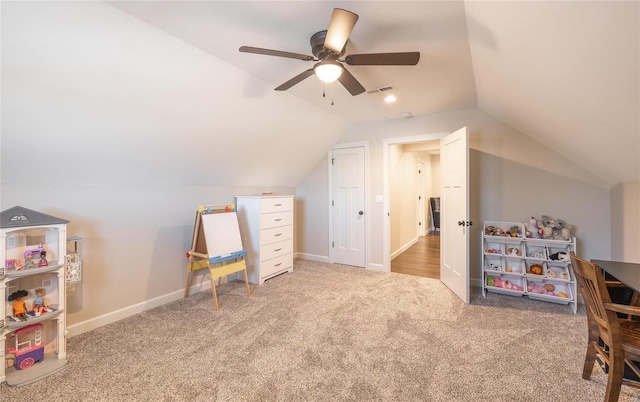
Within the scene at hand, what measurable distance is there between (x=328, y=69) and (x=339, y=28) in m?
0.36

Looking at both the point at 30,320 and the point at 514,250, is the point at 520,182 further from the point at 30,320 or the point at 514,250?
the point at 30,320

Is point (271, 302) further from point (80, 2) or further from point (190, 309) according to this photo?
point (80, 2)

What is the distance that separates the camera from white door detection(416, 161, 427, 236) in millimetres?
6923

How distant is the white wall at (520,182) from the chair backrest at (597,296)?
1.94m

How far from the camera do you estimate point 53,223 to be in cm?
199

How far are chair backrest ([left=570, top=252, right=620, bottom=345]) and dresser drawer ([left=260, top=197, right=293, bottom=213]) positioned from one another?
315 centimetres

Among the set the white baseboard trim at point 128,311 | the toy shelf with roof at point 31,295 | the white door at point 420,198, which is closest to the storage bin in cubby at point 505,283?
the white baseboard trim at point 128,311

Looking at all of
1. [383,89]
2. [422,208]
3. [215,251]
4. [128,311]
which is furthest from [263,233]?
[422,208]

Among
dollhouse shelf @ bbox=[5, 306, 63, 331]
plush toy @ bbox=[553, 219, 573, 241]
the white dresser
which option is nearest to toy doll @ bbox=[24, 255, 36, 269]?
dollhouse shelf @ bbox=[5, 306, 63, 331]

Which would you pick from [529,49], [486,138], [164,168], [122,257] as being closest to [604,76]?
[529,49]

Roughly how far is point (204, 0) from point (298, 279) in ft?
10.7

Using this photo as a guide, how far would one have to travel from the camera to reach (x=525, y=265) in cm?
313

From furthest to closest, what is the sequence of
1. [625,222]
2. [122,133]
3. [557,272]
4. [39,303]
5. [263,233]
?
1. [263,233]
2. [557,272]
3. [625,222]
4. [122,133]
5. [39,303]

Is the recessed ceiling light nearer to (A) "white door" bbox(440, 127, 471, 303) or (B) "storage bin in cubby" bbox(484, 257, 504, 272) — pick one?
(A) "white door" bbox(440, 127, 471, 303)
